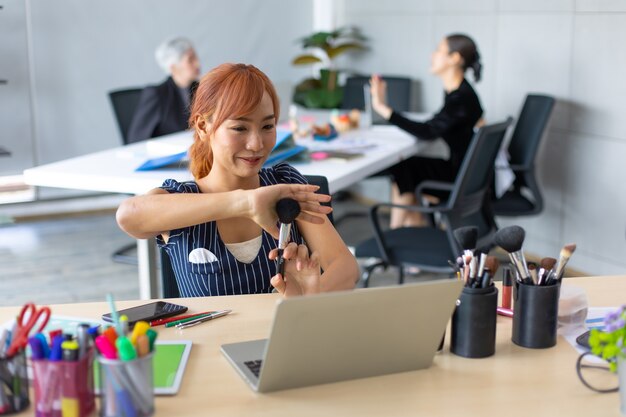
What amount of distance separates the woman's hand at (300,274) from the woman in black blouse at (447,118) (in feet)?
8.62

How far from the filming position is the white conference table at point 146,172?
11.1ft

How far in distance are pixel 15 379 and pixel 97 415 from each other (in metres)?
0.15

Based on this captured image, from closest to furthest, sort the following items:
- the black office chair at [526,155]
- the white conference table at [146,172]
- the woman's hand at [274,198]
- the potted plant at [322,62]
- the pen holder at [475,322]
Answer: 1. the pen holder at [475,322]
2. the woman's hand at [274,198]
3. the white conference table at [146,172]
4. the black office chair at [526,155]
5. the potted plant at [322,62]

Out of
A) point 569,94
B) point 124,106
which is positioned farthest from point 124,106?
point 569,94

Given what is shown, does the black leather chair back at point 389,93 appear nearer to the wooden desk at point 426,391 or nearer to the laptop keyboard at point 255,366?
the wooden desk at point 426,391

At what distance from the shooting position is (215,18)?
6457 mm

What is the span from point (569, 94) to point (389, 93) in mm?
1523

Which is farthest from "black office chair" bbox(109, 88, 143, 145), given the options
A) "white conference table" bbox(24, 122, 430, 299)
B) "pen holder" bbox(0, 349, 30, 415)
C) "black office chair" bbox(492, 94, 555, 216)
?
"pen holder" bbox(0, 349, 30, 415)

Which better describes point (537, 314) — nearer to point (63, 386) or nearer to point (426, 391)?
point (426, 391)

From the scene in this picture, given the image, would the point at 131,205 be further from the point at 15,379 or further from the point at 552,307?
the point at 552,307

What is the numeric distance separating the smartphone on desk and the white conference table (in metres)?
1.39

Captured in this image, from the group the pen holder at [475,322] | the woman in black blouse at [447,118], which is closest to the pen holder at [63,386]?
the pen holder at [475,322]

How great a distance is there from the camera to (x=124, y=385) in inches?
52.7

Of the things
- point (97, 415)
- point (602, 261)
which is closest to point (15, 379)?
point (97, 415)
